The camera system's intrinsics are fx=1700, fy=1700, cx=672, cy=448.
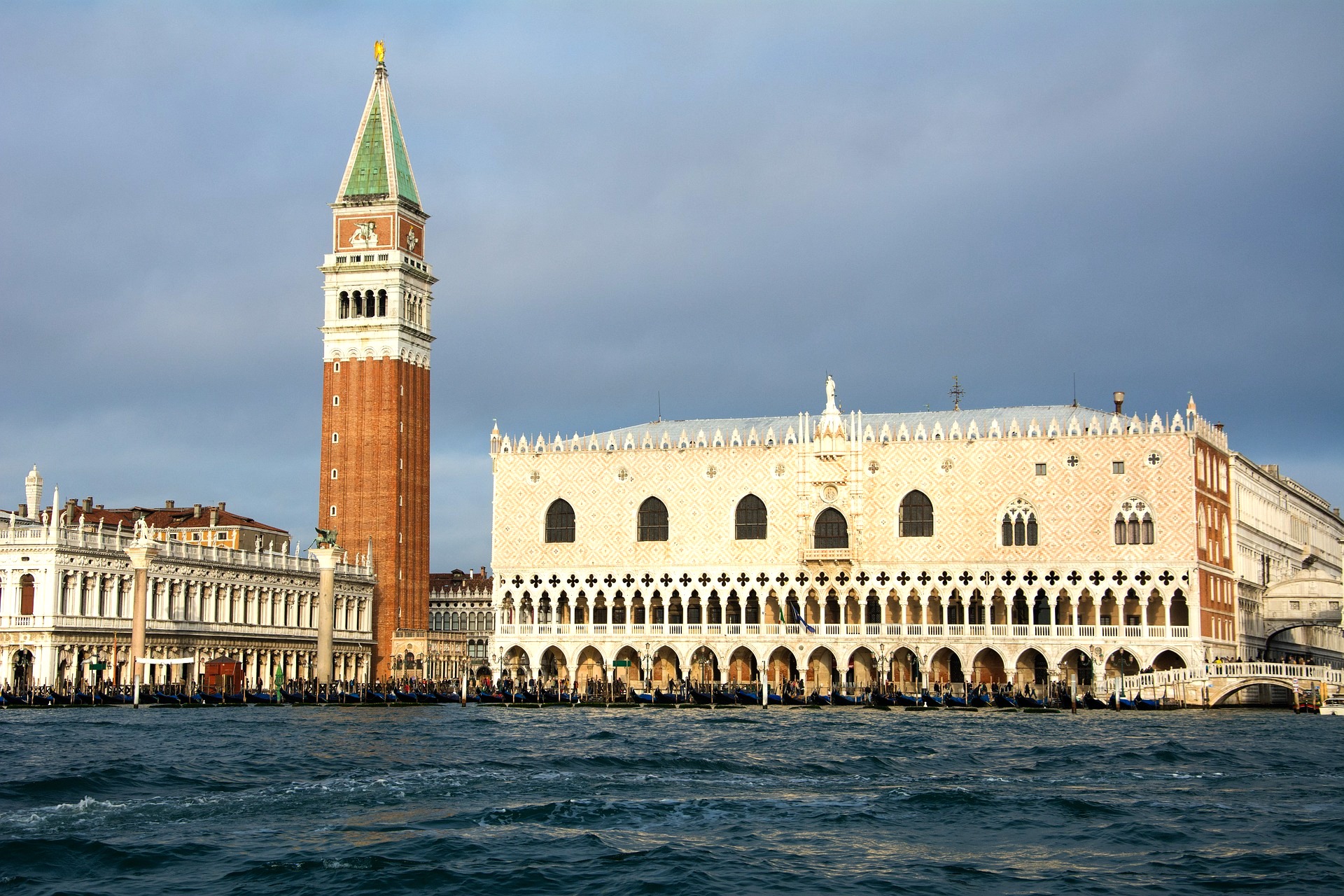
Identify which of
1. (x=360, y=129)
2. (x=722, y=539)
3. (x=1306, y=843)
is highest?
(x=360, y=129)

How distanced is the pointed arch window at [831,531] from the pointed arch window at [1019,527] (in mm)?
6090

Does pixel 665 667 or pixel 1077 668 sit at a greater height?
pixel 665 667

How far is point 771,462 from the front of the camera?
67625mm

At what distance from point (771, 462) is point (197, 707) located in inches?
933

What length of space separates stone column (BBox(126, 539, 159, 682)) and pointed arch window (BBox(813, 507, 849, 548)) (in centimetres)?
2549

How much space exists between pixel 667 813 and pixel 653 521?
148ft

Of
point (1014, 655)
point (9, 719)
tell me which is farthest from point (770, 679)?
point (9, 719)

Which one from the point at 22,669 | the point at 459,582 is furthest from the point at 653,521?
the point at 459,582

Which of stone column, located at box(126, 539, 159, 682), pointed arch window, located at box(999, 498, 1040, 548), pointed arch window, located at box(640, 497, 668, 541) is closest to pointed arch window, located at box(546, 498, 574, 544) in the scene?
pointed arch window, located at box(640, 497, 668, 541)

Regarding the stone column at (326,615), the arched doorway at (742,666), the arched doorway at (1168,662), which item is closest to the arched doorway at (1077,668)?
the arched doorway at (1168,662)

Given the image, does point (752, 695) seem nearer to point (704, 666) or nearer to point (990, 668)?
point (704, 666)

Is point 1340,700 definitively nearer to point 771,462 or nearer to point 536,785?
point 771,462

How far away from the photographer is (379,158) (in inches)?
3236

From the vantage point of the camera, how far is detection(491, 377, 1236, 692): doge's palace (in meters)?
62.4
